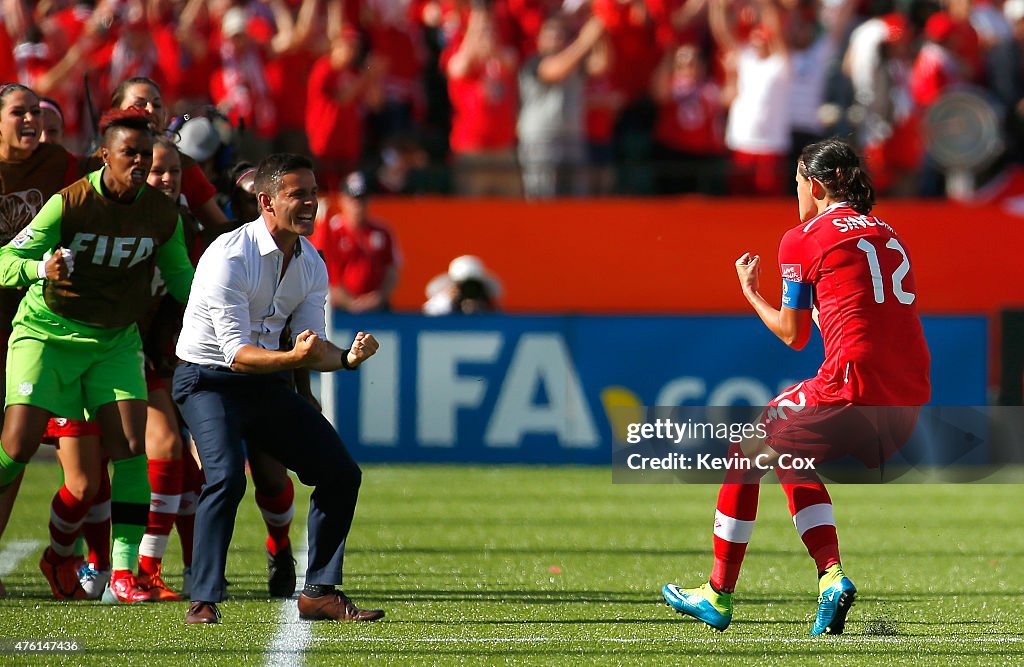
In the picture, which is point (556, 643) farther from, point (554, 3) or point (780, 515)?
→ point (554, 3)

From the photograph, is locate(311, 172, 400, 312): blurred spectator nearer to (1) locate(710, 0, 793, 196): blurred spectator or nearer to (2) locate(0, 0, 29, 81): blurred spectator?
(2) locate(0, 0, 29, 81): blurred spectator

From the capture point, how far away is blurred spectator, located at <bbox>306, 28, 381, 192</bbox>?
15406mm

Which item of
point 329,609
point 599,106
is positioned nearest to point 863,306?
point 329,609

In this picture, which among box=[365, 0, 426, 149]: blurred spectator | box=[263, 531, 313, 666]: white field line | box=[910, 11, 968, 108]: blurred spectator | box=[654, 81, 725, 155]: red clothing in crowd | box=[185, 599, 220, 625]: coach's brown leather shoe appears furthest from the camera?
box=[910, 11, 968, 108]: blurred spectator

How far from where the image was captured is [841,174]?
673 cm

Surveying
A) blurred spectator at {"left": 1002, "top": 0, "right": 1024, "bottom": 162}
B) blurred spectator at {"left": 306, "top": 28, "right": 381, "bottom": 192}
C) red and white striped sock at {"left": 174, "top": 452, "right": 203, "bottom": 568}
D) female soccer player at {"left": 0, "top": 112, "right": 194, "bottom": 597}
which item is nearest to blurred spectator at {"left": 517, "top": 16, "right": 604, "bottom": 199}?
blurred spectator at {"left": 306, "top": 28, "right": 381, "bottom": 192}

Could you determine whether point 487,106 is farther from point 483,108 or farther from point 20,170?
point 20,170

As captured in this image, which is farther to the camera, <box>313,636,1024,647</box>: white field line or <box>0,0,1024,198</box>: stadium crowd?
<box>0,0,1024,198</box>: stadium crowd

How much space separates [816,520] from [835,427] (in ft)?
1.34

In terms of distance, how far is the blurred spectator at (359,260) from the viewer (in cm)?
1456

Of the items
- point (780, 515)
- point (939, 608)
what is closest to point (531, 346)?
point (780, 515)

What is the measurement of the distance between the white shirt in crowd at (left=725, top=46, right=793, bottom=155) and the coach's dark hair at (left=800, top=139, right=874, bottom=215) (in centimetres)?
858

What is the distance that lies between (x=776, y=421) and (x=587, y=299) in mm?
9381

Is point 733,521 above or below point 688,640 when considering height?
above
